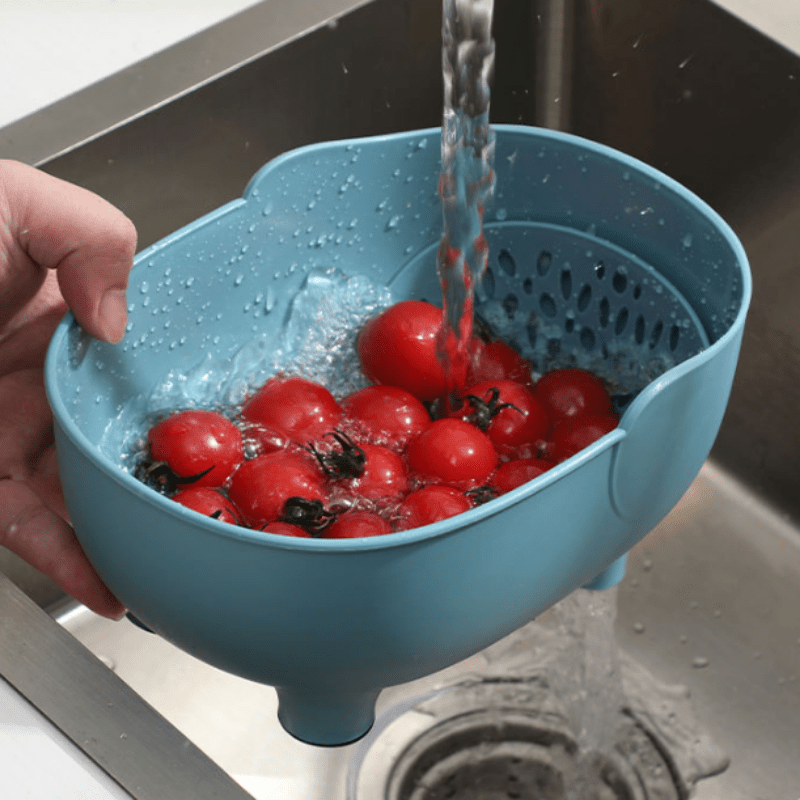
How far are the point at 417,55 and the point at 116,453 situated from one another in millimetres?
418

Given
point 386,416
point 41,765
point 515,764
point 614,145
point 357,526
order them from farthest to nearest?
1. point 614,145
2. point 515,764
3. point 386,416
4. point 357,526
5. point 41,765

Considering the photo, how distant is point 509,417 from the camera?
77cm

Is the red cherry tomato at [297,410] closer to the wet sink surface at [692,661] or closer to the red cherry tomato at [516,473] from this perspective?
the red cherry tomato at [516,473]

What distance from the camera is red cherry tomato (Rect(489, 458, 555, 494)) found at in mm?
718

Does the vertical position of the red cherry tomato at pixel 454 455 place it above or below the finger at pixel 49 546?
above

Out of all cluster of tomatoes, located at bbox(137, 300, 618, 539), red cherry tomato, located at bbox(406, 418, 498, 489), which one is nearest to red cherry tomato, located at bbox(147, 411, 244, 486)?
cluster of tomatoes, located at bbox(137, 300, 618, 539)

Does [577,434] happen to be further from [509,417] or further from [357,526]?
[357,526]

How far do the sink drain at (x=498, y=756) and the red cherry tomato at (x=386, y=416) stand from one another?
0.25 meters

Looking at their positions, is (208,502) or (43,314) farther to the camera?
(43,314)

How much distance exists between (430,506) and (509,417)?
0.38 ft

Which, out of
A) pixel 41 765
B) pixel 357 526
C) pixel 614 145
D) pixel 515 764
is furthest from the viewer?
pixel 614 145

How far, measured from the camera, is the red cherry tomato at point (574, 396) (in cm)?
78

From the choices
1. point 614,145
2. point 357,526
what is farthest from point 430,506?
point 614,145

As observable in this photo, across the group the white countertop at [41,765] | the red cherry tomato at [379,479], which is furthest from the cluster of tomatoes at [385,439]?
the white countertop at [41,765]
